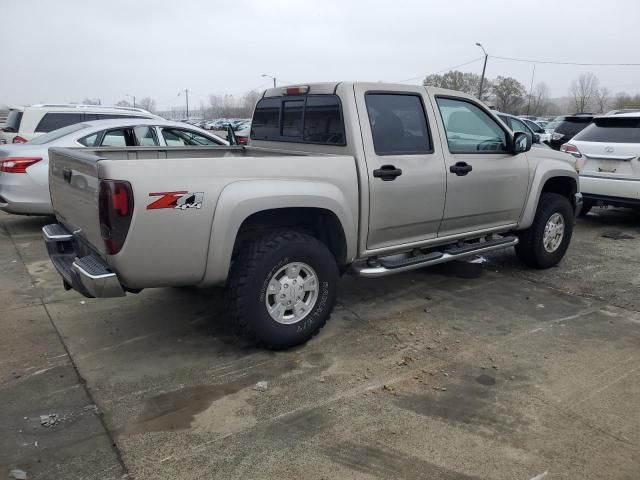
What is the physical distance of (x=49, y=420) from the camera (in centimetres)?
313

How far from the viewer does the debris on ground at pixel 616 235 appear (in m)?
7.95

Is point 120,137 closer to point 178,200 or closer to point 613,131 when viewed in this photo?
point 178,200

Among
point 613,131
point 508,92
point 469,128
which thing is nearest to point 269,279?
point 469,128

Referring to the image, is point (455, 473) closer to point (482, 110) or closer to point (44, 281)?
point (482, 110)

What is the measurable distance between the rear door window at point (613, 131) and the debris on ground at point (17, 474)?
27.5 ft

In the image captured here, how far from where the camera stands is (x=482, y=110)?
5.32 metres

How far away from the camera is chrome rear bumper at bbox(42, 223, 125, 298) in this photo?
332 centimetres

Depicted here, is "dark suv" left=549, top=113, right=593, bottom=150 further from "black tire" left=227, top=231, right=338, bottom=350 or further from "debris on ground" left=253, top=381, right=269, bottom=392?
"debris on ground" left=253, top=381, right=269, bottom=392

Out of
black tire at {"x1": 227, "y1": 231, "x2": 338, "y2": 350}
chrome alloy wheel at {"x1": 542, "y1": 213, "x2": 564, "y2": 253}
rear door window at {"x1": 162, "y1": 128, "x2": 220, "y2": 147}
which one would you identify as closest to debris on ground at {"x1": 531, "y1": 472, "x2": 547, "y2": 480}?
black tire at {"x1": 227, "y1": 231, "x2": 338, "y2": 350}

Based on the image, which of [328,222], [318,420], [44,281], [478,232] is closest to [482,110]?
[478,232]

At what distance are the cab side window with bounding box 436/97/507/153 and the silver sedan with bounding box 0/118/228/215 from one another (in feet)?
10.7

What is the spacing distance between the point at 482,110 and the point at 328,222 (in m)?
2.20

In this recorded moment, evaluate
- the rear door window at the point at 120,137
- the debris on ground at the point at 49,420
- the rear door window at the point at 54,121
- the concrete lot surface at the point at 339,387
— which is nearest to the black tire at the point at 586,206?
the concrete lot surface at the point at 339,387

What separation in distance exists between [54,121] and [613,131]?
9.23m
